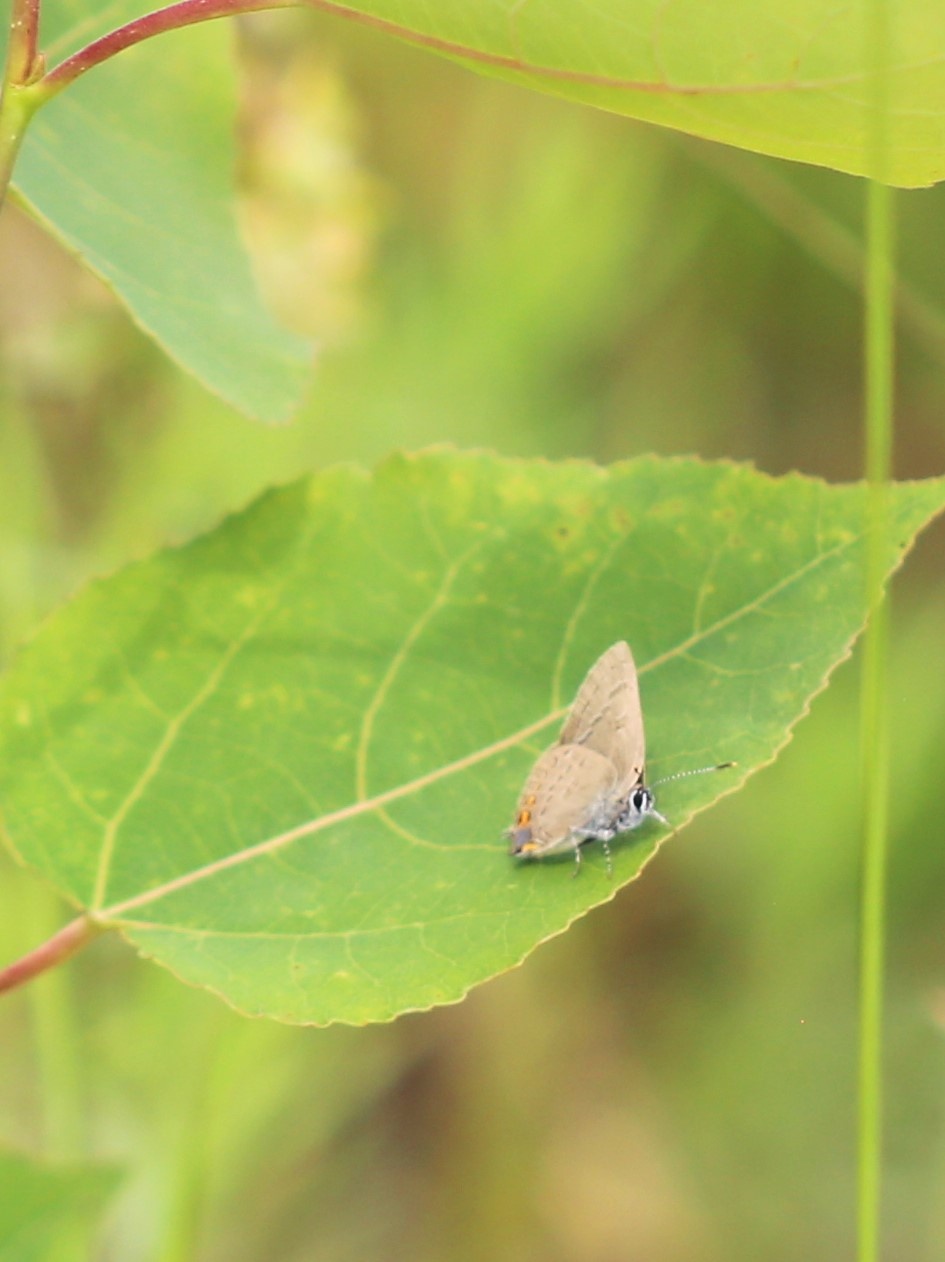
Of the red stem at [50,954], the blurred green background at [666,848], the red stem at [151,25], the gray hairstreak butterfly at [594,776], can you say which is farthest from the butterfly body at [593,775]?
the blurred green background at [666,848]

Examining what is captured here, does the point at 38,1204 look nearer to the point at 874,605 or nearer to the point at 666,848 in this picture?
the point at 874,605

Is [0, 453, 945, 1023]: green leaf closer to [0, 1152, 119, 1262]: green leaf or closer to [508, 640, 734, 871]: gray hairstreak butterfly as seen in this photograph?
[508, 640, 734, 871]: gray hairstreak butterfly

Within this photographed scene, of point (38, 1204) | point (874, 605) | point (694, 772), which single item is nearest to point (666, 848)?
point (38, 1204)

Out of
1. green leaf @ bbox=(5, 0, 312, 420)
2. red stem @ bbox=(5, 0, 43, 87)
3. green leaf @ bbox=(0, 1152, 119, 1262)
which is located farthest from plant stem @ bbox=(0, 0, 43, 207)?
green leaf @ bbox=(0, 1152, 119, 1262)

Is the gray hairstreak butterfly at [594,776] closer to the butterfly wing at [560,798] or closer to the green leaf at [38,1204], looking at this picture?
the butterfly wing at [560,798]

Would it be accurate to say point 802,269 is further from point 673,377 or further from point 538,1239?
point 538,1239

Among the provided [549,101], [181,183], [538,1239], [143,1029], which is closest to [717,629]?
[181,183]
